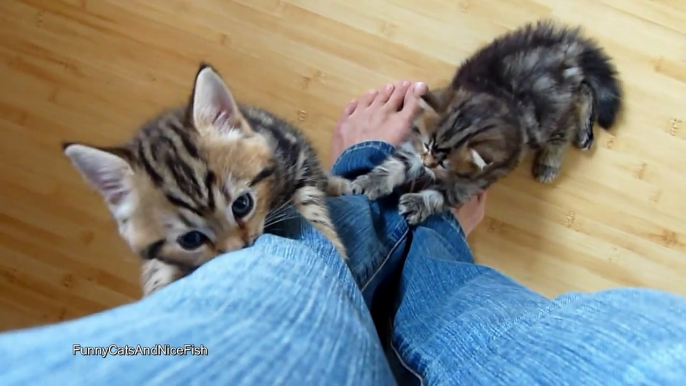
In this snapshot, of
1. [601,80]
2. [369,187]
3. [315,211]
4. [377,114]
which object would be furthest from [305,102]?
[601,80]

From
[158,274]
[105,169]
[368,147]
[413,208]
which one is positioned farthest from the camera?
[368,147]

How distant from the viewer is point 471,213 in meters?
1.52

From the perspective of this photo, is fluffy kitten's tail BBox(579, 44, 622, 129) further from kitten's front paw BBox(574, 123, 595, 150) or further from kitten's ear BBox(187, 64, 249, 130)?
kitten's ear BBox(187, 64, 249, 130)

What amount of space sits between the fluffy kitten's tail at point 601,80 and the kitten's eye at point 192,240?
3.64 feet

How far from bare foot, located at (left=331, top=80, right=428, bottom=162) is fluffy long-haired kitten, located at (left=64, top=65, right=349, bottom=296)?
565 millimetres

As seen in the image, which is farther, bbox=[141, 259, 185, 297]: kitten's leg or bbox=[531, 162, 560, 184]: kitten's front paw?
bbox=[531, 162, 560, 184]: kitten's front paw

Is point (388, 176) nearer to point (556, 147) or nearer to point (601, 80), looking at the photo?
point (556, 147)

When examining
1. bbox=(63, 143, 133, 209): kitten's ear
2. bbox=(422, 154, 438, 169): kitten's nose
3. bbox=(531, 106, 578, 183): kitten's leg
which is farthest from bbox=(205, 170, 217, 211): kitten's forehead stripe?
bbox=(531, 106, 578, 183): kitten's leg

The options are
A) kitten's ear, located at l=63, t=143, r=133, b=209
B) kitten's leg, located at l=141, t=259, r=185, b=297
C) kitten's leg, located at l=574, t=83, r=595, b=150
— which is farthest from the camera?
kitten's leg, located at l=574, t=83, r=595, b=150

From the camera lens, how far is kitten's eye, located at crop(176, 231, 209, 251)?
0.94m

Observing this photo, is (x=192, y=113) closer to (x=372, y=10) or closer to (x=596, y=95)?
(x=372, y=10)

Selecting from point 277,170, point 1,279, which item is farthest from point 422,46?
point 1,279

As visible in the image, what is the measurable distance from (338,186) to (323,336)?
790 mm

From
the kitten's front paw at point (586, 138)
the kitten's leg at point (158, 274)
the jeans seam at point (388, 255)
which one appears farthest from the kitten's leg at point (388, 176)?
the kitten's leg at point (158, 274)
